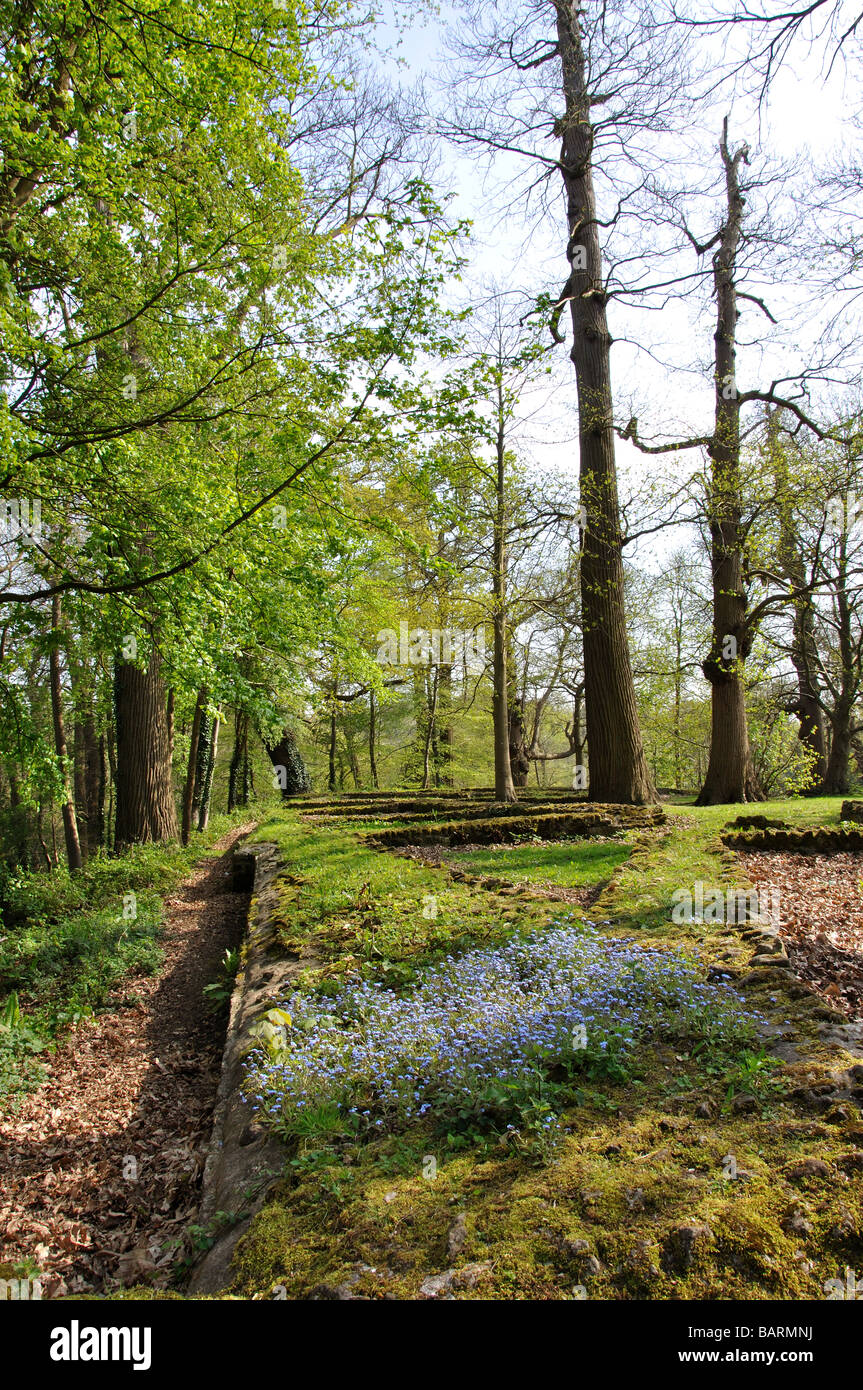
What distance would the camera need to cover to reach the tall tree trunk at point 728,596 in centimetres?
1359

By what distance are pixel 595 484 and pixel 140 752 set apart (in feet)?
30.1

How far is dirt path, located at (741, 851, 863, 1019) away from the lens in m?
4.20

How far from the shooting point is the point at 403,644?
57.5ft

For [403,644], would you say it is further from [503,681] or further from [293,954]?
[293,954]

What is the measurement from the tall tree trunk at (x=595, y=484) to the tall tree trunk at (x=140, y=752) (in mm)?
7495

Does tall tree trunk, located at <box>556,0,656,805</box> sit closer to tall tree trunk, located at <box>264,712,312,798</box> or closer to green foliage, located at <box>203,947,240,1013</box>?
green foliage, located at <box>203,947,240,1013</box>

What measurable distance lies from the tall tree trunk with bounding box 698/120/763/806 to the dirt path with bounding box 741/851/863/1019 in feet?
19.5

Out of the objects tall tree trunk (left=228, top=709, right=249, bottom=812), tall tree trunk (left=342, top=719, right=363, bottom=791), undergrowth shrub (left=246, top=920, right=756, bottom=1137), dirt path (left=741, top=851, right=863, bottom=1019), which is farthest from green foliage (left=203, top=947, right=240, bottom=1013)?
tall tree trunk (left=342, top=719, right=363, bottom=791)

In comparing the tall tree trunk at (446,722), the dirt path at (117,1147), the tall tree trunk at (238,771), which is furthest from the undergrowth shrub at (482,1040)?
the tall tree trunk at (238,771)

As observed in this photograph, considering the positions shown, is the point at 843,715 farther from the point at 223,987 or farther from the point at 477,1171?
the point at 477,1171

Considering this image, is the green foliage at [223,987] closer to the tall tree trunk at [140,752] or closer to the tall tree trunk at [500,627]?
the tall tree trunk at [140,752]

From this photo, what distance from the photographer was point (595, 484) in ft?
40.0

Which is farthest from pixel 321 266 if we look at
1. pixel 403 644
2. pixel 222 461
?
pixel 403 644

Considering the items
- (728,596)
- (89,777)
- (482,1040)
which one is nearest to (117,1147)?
(482,1040)
